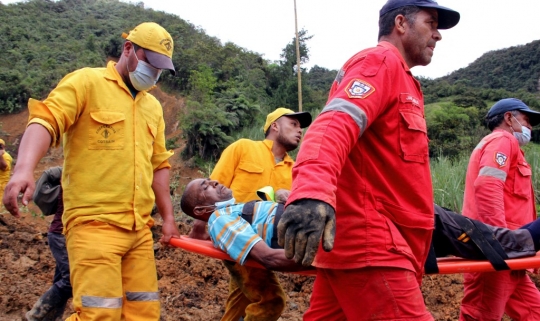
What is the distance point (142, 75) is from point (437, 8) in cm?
180

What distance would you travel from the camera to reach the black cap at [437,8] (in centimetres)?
204

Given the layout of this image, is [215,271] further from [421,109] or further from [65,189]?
[421,109]

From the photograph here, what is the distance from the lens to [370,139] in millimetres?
1872

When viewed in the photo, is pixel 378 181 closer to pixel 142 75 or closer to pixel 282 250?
pixel 282 250

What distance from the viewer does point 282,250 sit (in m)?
2.72

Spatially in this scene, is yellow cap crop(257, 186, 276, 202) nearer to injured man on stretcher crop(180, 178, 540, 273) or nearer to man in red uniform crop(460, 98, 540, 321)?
injured man on stretcher crop(180, 178, 540, 273)

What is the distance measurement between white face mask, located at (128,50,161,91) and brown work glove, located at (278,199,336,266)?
1880 millimetres

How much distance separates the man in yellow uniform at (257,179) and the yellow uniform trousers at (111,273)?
2.11 feet

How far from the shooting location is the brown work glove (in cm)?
143

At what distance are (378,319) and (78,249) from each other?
1712mm

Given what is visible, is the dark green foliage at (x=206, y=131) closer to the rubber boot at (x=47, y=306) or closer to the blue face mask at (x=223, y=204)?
the rubber boot at (x=47, y=306)

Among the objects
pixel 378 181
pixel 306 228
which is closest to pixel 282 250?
pixel 378 181

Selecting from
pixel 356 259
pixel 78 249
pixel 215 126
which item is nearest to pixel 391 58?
pixel 356 259

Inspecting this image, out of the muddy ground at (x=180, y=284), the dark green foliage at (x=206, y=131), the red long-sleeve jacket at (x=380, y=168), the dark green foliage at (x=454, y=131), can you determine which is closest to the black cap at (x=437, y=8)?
the red long-sleeve jacket at (x=380, y=168)
